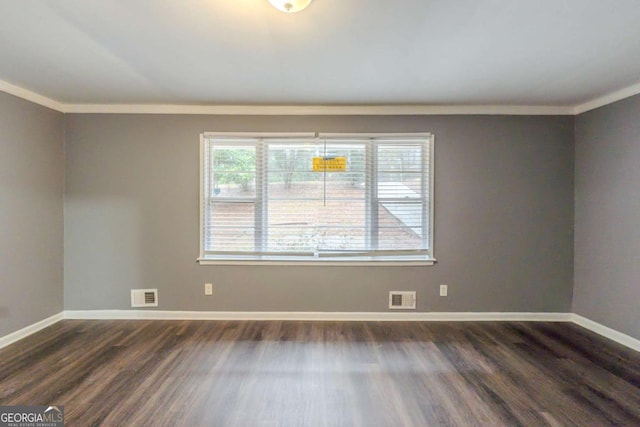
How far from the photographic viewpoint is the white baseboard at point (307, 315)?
3443 mm

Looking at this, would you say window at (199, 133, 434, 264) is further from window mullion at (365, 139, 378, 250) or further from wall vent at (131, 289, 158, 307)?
wall vent at (131, 289, 158, 307)

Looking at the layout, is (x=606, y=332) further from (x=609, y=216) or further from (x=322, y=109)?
(x=322, y=109)

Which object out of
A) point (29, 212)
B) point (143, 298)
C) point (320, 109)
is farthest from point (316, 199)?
point (29, 212)

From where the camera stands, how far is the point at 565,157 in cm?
343

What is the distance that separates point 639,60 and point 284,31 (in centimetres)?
268

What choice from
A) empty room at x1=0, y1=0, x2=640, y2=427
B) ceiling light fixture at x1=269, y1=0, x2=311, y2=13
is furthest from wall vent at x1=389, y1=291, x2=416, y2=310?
ceiling light fixture at x1=269, y1=0, x2=311, y2=13

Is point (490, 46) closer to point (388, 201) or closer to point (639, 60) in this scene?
point (639, 60)

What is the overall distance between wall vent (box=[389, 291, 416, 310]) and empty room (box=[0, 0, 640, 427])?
34 millimetres

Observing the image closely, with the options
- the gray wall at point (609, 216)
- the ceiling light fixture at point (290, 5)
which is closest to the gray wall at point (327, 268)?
the gray wall at point (609, 216)

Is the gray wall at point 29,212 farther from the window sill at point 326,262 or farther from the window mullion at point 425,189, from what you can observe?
the window mullion at point 425,189

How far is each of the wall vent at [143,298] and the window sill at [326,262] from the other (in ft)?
2.23

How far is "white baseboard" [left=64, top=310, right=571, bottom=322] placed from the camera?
344 centimetres

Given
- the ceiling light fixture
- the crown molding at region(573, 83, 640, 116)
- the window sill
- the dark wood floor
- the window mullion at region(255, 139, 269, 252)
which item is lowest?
the dark wood floor

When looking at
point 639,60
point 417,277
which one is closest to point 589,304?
point 417,277
